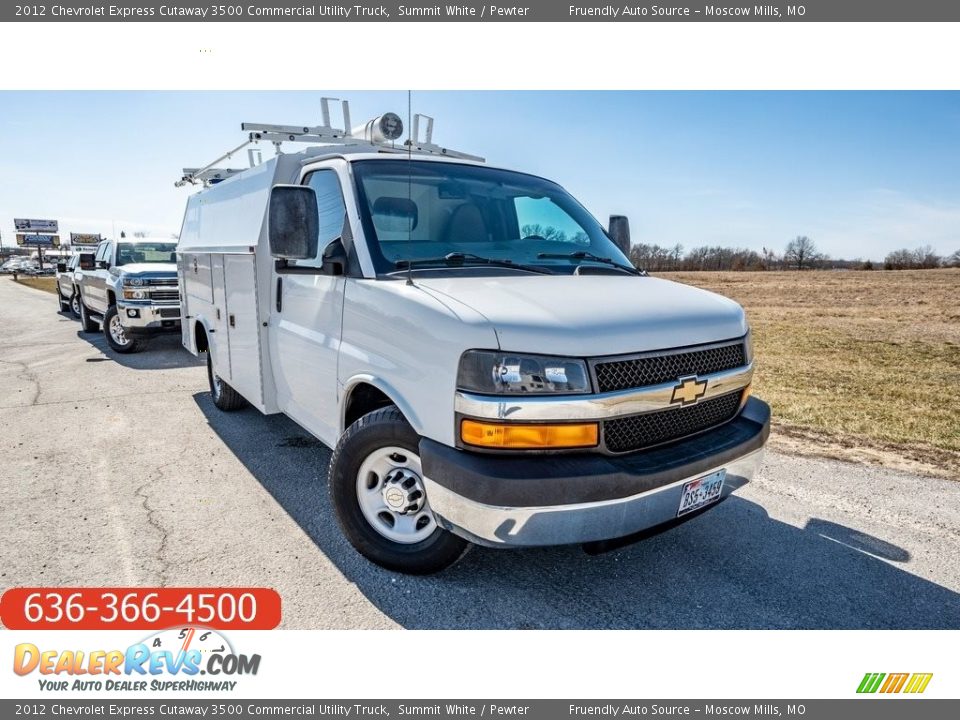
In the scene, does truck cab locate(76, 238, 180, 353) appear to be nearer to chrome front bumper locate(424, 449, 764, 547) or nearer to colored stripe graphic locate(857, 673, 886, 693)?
chrome front bumper locate(424, 449, 764, 547)

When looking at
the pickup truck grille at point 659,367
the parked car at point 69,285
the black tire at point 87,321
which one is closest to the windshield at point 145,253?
the black tire at point 87,321

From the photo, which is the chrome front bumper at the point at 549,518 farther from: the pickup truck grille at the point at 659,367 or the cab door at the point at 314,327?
the cab door at the point at 314,327

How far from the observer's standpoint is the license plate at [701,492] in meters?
2.66

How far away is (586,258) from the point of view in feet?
11.9

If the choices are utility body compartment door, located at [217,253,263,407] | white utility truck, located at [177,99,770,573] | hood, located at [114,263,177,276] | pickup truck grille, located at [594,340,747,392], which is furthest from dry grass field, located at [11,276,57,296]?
pickup truck grille, located at [594,340,747,392]

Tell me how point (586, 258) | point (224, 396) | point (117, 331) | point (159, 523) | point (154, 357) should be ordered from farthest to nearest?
point (117, 331) → point (154, 357) → point (224, 396) → point (586, 258) → point (159, 523)

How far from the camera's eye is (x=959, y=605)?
9.17 feet

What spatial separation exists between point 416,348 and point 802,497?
3107 millimetres

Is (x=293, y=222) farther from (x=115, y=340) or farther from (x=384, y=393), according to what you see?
(x=115, y=340)

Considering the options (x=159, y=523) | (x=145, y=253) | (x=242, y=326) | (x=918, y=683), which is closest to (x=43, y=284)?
(x=145, y=253)

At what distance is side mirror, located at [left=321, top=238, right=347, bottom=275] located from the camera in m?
3.22

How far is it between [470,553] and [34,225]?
4992 inches

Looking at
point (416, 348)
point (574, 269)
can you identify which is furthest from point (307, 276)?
point (574, 269)

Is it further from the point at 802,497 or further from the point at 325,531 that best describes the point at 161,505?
the point at 802,497
